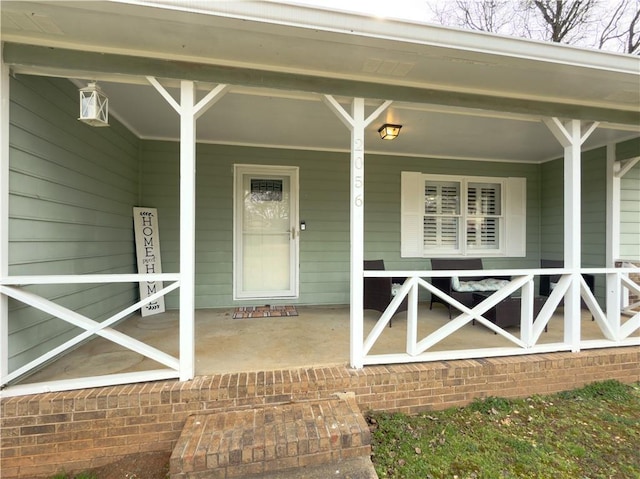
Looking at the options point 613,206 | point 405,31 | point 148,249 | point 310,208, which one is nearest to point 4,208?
point 148,249

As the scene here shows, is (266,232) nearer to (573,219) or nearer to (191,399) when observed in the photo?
(191,399)

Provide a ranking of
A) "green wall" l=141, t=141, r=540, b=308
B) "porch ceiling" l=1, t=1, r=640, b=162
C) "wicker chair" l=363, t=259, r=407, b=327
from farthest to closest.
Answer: "green wall" l=141, t=141, r=540, b=308
"wicker chair" l=363, t=259, r=407, b=327
"porch ceiling" l=1, t=1, r=640, b=162

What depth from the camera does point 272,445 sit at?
1804mm

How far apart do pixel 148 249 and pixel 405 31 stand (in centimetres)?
385

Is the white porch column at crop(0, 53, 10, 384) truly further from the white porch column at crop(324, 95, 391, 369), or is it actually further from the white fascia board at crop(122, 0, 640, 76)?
the white porch column at crop(324, 95, 391, 369)

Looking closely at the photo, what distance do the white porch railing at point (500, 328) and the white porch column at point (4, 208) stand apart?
2.48m

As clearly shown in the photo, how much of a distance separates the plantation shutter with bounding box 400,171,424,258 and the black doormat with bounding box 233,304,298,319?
2.02 meters

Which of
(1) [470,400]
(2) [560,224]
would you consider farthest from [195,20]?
(2) [560,224]

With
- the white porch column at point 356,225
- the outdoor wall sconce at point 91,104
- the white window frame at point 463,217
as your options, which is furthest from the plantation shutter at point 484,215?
the outdoor wall sconce at point 91,104

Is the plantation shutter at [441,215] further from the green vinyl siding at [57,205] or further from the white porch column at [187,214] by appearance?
the green vinyl siding at [57,205]

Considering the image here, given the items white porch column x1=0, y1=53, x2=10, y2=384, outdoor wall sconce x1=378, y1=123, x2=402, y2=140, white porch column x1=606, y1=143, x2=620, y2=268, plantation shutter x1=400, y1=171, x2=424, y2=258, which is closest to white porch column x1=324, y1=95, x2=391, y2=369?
outdoor wall sconce x1=378, y1=123, x2=402, y2=140

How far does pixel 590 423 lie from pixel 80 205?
4647mm

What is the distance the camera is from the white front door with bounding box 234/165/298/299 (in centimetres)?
450

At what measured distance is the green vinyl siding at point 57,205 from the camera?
7.18 ft
